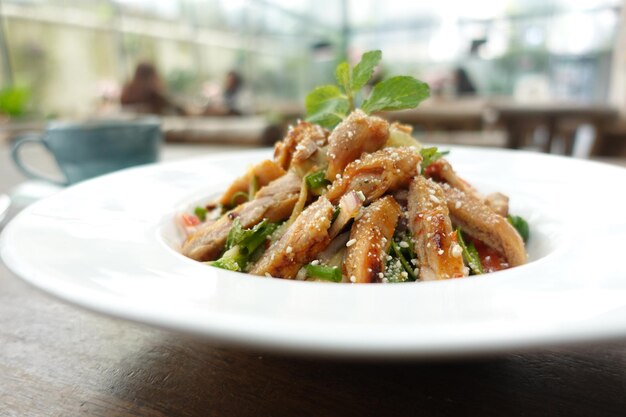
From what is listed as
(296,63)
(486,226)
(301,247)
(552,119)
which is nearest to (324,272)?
(301,247)

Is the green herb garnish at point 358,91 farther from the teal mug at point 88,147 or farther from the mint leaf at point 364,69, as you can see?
the teal mug at point 88,147

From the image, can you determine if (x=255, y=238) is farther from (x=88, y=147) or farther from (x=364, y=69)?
(x=88, y=147)

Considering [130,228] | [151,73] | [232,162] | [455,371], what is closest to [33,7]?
[151,73]

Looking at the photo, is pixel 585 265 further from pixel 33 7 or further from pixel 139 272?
pixel 33 7

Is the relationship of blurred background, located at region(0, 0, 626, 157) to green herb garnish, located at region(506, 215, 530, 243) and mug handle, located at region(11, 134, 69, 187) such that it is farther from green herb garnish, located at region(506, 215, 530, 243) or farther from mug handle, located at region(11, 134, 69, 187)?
green herb garnish, located at region(506, 215, 530, 243)

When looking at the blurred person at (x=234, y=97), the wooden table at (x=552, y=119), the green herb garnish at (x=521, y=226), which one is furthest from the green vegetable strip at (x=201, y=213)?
the blurred person at (x=234, y=97)

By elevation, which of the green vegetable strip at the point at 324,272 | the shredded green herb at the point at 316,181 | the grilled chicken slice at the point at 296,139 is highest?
the grilled chicken slice at the point at 296,139
